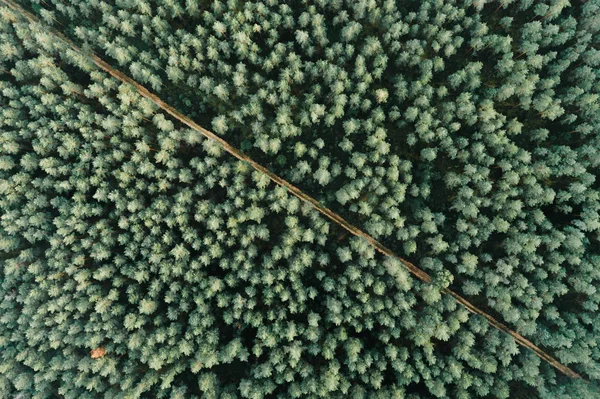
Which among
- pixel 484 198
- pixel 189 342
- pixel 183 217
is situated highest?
pixel 484 198

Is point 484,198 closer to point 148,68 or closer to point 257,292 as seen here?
point 257,292

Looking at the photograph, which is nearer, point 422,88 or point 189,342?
point 189,342

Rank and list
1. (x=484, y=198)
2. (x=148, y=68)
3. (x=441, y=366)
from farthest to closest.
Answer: (x=148, y=68)
(x=484, y=198)
(x=441, y=366)

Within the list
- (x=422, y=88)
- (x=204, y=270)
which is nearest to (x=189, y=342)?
(x=204, y=270)

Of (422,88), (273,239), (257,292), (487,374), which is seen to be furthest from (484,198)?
(257,292)

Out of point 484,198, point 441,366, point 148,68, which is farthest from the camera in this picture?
point 148,68

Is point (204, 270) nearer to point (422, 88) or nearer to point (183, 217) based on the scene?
point (183, 217)

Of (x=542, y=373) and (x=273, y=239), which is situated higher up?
(x=542, y=373)
